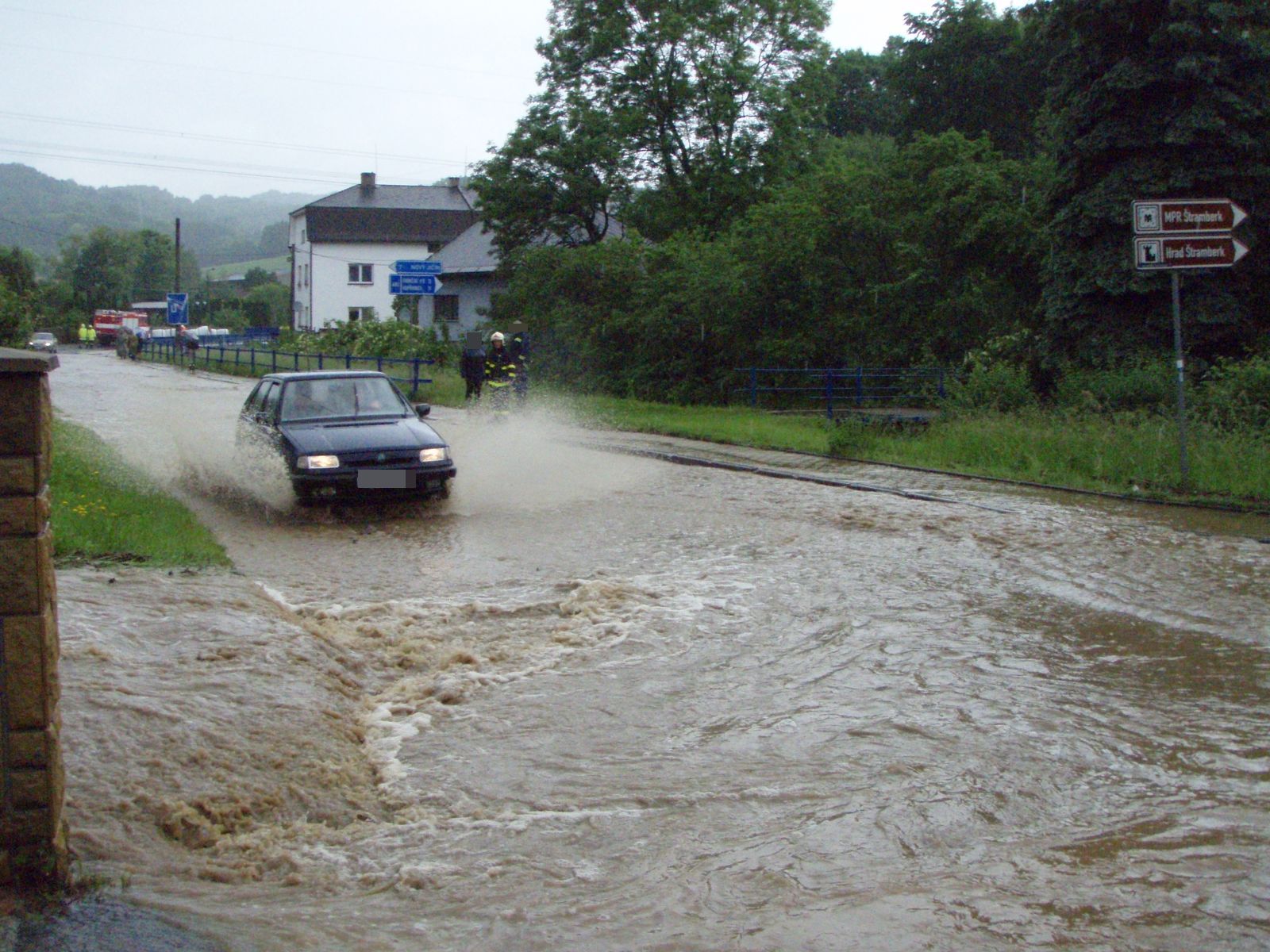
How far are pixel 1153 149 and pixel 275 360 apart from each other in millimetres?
31702

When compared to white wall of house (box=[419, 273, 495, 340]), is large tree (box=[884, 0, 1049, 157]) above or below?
above

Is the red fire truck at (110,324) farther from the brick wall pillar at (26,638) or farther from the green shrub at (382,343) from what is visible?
the brick wall pillar at (26,638)

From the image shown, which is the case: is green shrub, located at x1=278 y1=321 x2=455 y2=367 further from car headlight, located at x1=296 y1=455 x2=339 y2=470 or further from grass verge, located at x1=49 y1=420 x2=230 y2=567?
car headlight, located at x1=296 y1=455 x2=339 y2=470

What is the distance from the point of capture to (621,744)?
244 inches

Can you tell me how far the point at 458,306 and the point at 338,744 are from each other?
56.7 meters

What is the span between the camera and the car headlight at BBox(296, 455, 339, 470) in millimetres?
12773

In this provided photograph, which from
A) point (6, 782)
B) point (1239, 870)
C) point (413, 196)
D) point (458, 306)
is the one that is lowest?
point (1239, 870)

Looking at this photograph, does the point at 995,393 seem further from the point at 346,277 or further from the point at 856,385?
the point at 346,277

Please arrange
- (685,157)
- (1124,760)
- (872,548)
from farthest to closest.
Result: (685,157) → (872,548) → (1124,760)

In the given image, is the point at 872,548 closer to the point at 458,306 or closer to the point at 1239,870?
the point at 1239,870

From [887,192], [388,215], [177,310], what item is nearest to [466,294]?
[177,310]

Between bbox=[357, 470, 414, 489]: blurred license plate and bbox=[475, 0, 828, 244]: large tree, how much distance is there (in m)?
29.7

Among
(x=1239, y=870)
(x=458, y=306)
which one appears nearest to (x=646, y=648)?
(x=1239, y=870)

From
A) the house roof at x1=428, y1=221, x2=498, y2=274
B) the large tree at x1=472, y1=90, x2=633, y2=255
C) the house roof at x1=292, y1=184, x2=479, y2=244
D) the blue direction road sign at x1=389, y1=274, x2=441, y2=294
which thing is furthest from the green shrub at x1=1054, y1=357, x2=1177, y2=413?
the house roof at x1=292, y1=184, x2=479, y2=244
